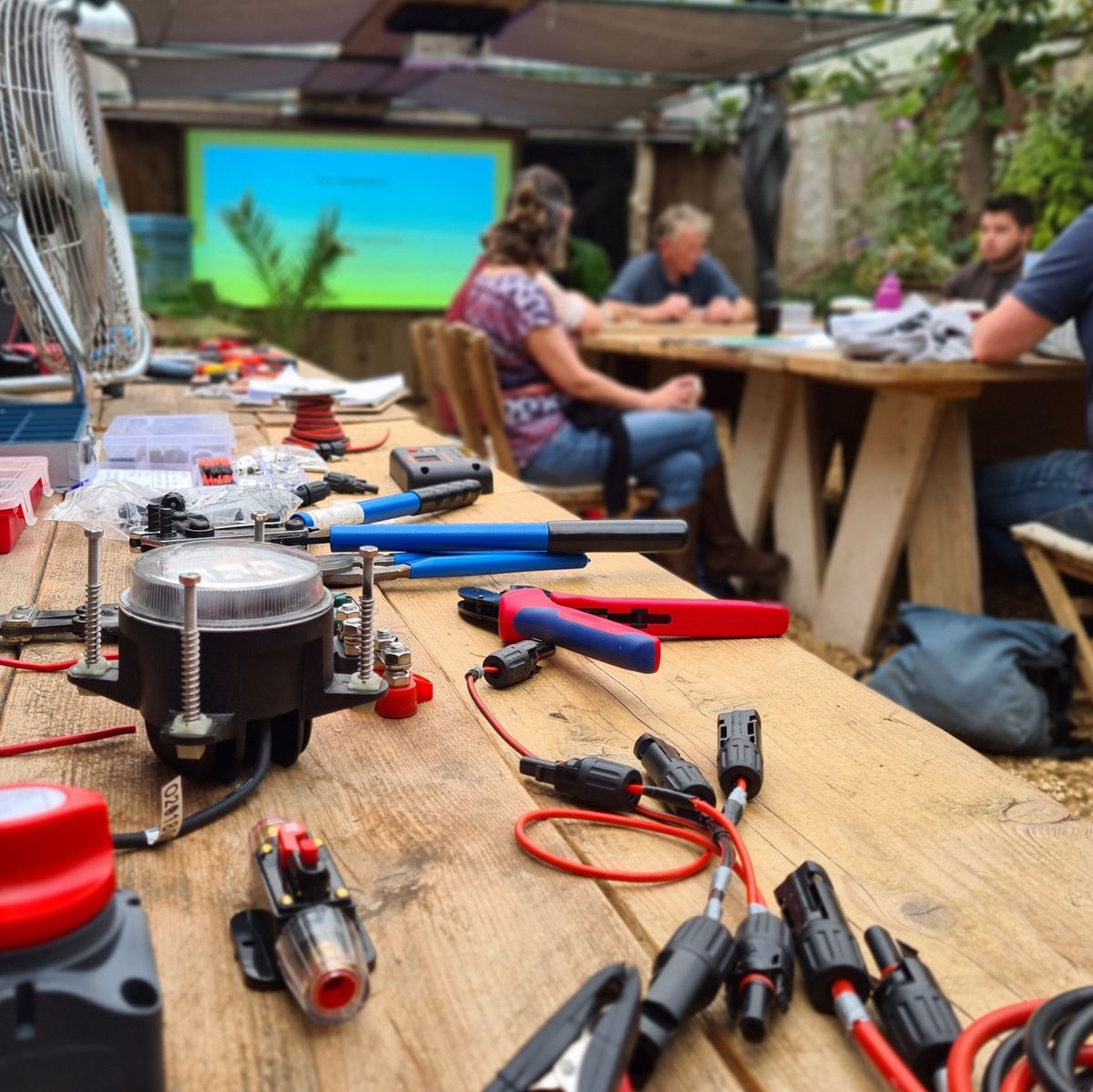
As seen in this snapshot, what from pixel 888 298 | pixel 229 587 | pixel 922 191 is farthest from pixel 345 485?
pixel 922 191

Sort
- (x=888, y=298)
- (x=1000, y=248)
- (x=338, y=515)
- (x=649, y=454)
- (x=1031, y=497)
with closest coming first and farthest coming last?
(x=338, y=515) < (x=1031, y=497) < (x=649, y=454) < (x=888, y=298) < (x=1000, y=248)

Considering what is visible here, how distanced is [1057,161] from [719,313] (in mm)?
2156

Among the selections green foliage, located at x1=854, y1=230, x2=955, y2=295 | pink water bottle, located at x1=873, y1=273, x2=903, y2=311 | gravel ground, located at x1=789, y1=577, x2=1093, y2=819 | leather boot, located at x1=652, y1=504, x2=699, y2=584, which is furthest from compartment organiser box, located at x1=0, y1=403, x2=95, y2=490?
green foliage, located at x1=854, y1=230, x2=955, y2=295

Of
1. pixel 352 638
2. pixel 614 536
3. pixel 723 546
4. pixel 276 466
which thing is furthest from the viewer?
pixel 723 546

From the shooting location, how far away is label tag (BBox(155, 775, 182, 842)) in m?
0.67

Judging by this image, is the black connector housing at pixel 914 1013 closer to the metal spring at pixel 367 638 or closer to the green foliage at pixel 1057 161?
the metal spring at pixel 367 638

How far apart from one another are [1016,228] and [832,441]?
141 centimetres

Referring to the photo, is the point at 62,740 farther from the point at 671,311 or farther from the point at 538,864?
the point at 671,311

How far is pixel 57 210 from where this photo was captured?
1830mm

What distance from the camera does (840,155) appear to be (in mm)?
9148

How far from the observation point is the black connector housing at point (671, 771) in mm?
767

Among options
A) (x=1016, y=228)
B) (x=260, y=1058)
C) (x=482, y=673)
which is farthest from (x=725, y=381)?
(x=260, y=1058)

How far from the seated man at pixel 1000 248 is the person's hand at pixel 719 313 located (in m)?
1.09

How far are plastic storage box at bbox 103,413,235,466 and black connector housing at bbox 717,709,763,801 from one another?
1.00 m
